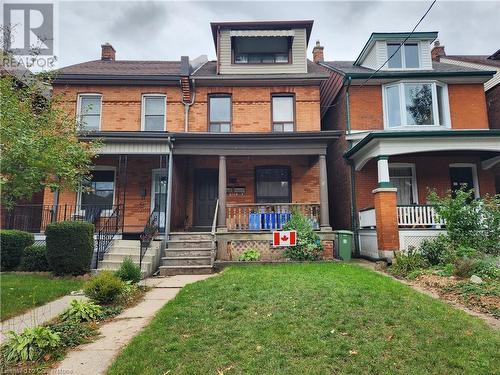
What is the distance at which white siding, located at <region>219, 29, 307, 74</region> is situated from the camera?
1320 cm

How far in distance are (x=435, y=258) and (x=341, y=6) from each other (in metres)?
7.83

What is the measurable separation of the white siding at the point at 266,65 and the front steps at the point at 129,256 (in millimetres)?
7830

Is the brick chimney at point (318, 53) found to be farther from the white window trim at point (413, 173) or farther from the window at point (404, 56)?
the white window trim at point (413, 173)

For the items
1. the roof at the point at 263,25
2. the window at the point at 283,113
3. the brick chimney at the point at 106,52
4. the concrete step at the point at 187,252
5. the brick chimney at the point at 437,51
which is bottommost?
the concrete step at the point at 187,252

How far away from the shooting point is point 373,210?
410 inches

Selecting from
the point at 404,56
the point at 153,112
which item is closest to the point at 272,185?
the point at 153,112

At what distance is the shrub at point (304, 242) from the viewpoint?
31.8ft

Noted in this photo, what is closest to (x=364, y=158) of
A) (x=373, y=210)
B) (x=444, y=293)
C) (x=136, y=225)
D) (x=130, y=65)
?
(x=373, y=210)

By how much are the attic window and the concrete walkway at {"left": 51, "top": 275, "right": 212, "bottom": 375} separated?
1035cm

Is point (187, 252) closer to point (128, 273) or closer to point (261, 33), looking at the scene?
point (128, 273)

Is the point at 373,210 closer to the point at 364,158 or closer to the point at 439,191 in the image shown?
the point at 364,158

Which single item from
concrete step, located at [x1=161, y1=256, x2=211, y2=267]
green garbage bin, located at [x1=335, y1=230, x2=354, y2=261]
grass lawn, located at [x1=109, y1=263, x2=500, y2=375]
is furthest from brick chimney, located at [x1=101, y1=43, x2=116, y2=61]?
grass lawn, located at [x1=109, y1=263, x2=500, y2=375]

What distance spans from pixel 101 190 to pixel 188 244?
16.1 feet

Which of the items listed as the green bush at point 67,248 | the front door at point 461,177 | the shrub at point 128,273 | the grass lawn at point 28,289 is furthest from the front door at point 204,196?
the front door at point 461,177
